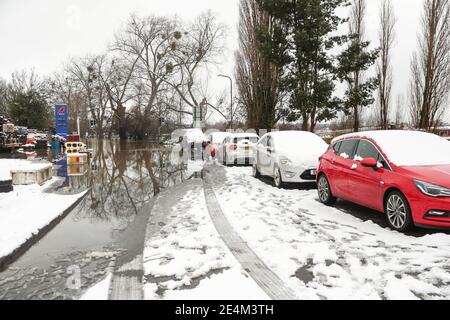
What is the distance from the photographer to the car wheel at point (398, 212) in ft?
18.4

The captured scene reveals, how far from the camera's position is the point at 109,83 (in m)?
53.7

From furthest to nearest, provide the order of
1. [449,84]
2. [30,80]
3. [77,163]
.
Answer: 1. [30,80]
2. [449,84]
3. [77,163]

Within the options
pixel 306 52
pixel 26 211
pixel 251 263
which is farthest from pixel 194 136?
pixel 251 263

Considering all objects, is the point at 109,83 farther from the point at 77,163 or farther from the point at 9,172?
the point at 9,172

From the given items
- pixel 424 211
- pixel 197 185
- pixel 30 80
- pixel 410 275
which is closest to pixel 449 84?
pixel 197 185

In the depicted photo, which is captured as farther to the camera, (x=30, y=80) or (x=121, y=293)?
(x=30, y=80)

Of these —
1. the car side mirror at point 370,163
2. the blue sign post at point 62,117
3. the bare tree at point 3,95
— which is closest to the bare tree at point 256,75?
the blue sign post at point 62,117

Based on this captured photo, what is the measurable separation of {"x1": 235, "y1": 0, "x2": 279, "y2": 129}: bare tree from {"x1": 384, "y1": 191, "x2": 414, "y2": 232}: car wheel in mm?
16582

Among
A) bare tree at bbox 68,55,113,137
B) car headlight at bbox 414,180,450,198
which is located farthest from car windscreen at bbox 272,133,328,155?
bare tree at bbox 68,55,113,137

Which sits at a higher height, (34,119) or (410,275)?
(34,119)

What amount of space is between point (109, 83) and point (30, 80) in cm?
1687

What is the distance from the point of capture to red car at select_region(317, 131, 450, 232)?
17.6ft

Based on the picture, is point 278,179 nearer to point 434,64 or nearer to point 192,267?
point 192,267

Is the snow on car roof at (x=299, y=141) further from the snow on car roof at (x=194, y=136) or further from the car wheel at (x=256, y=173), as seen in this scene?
the snow on car roof at (x=194, y=136)
